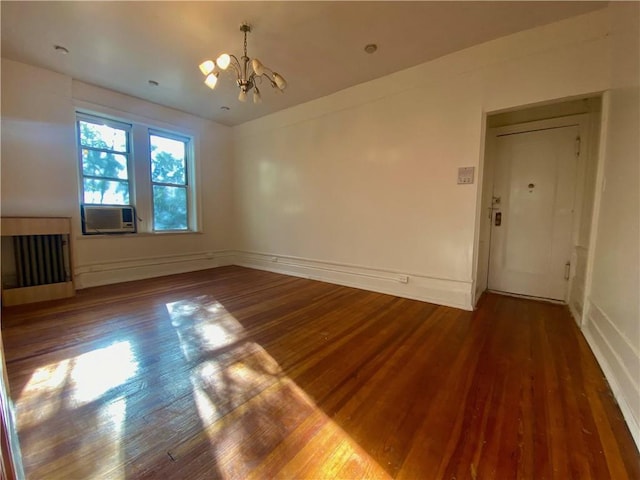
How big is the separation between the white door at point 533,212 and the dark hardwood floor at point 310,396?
0.65m

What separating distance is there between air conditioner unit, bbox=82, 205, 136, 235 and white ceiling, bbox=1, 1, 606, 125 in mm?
1728

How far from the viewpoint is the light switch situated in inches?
113

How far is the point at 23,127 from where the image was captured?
10.6 ft

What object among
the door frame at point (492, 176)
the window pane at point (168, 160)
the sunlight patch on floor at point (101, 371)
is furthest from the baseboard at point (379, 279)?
the sunlight patch on floor at point (101, 371)

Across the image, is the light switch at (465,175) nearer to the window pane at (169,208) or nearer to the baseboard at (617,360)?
the baseboard at (617,360)

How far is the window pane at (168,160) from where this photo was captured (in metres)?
4.48

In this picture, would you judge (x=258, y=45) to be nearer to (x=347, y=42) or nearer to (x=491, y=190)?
(x=347, y=42)

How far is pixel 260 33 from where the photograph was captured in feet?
8.54

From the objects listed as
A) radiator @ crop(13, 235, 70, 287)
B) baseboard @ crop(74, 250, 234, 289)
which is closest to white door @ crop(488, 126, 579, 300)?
baseboard @ crop(74, 250, 234, 289)

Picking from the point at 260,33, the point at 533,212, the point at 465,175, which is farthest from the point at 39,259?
the point at 533,212

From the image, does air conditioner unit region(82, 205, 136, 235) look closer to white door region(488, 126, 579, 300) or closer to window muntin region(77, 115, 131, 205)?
window muntin region(77, 115, 131, 205)

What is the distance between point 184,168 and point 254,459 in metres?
4.96

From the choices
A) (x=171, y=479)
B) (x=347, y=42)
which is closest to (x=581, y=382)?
(x=171, y=479)

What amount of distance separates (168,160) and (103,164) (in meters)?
0.95
